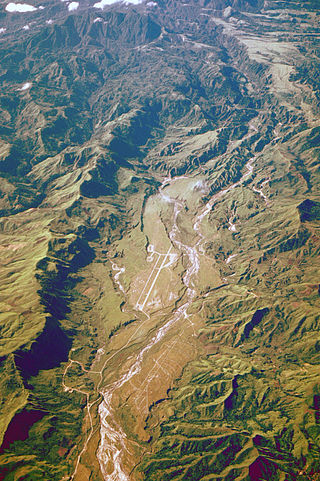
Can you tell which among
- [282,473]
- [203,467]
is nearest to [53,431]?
[203,467]

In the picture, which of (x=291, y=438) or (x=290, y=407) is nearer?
(x=291, y=438)

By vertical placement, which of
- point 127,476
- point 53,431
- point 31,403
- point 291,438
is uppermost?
point 31,403

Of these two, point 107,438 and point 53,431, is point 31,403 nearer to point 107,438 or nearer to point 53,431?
point 53,431

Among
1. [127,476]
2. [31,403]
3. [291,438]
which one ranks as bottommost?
[291,438]

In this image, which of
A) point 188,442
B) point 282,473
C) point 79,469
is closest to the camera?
point 282,473

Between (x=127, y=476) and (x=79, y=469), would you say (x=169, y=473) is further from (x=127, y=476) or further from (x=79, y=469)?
(x=79, y=469)

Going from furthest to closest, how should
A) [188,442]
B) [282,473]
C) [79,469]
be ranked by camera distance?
[188,442]
[79,469]
[282,473]

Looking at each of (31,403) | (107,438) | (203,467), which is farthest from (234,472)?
(31,403)

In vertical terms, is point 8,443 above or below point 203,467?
above

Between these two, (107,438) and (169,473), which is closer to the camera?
(169,473)
